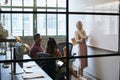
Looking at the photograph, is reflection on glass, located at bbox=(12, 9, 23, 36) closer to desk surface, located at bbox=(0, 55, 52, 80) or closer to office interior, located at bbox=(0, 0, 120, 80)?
office interior, located at bbox=(0, 0, 120, 80)

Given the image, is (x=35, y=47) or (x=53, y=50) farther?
(x=35, y=47)

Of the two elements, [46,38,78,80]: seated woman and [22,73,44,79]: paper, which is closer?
[46,38,78,80]: seated woman

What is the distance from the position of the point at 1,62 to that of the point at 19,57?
0.18 metres

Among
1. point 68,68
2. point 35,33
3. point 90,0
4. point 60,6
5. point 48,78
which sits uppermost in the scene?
point 90,0

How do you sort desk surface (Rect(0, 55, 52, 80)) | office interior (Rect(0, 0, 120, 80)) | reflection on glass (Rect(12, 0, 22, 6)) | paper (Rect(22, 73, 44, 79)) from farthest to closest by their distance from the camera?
1. paper (Rect(22, 73, 44, 79))
2. reflection on glass (Rect(12, 0, 22, 6))
3. desk surface (Rect(0, 55, 52, 80))
4. office interior (Rect(0, 0, 120, 80))

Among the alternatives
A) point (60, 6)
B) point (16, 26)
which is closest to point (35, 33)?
point (16, 26)

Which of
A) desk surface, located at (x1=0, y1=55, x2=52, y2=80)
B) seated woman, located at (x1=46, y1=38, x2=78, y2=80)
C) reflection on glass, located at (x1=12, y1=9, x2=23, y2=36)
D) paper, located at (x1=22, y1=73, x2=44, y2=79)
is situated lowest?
paper, located at (x1=22, y1=73, x2=44, y2=79)

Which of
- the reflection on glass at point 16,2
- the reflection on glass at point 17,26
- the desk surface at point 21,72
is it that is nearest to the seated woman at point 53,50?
the desk surface at point 21,72

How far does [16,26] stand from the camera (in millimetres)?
2154

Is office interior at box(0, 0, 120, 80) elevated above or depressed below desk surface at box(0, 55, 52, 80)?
above

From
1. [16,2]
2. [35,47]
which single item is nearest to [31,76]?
[35,47]

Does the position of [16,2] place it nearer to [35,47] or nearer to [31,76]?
[35,47]

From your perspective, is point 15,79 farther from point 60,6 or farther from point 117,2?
point 117,2

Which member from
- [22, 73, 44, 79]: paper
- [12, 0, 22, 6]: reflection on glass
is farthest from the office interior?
[22, 73, 44, 79]: paper
